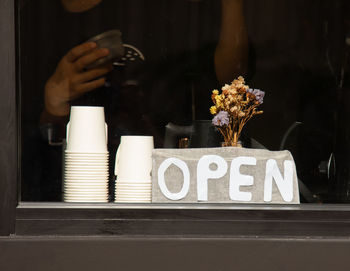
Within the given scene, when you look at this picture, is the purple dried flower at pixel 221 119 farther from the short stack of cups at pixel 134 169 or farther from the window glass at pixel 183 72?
the short stack of cups at pixel 134 169

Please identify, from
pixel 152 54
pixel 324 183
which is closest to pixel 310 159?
pixel 324 183

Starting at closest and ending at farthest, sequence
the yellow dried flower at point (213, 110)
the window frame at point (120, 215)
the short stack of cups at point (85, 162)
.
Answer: the window frame at point (120, 215) → the short stack of cups at point (85, 162) → the yellow dried flower at point (213, 110)

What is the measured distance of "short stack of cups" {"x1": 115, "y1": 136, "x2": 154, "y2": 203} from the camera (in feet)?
8.48

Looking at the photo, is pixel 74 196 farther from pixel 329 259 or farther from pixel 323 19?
pixel 323 19

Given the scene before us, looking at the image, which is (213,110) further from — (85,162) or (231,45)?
(85,162)

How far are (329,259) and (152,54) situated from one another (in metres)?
1.03

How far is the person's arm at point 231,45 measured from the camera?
2.75m

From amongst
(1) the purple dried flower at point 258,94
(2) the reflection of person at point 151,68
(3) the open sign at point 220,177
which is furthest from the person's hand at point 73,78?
(1) the purple dried flower at point 258,94

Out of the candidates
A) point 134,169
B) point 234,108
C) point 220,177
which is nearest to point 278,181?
point 220,177

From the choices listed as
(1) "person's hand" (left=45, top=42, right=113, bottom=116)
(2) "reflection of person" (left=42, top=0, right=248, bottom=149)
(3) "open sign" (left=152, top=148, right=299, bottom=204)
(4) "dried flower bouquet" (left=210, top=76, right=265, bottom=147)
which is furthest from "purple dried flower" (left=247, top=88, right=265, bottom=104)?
(1) "person's hand" (left=45, top=42, right=113, bottom=116)

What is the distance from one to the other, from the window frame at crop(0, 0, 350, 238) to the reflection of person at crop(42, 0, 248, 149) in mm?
187

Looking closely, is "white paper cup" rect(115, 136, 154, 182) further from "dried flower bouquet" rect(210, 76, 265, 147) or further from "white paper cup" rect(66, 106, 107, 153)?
"dried flower bouquet" rect(210, 76, 265, 147)

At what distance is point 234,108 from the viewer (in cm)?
267

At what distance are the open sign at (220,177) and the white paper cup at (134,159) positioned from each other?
0.03 meters
